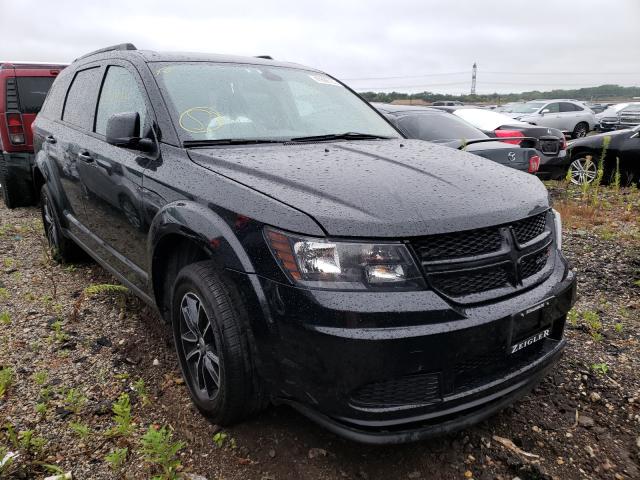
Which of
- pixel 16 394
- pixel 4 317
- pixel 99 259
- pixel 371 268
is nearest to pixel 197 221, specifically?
pixel 371 268

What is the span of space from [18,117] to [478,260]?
262 inches

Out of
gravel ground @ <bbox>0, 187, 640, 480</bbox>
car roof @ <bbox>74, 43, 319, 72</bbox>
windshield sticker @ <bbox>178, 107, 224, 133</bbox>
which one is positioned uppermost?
car roof @ <bbox>74, 43, 319, 72</bbox>

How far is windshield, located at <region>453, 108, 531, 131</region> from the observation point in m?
8.84

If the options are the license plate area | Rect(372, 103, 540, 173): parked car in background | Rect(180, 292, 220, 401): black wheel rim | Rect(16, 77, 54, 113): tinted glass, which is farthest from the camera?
Rect(16, 77, 54, 113): tinted glass

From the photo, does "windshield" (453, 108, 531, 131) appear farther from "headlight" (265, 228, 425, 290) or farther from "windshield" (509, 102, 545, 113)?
"windshield" (509, 102, 545, 113)

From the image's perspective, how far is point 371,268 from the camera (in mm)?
1834

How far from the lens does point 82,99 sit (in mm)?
3918

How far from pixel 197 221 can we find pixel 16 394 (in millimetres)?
1508

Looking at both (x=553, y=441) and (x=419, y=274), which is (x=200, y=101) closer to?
(x=419, y=274)

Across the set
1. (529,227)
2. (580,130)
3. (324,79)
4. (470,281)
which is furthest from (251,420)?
(580,130)

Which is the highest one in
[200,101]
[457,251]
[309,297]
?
[200,101]

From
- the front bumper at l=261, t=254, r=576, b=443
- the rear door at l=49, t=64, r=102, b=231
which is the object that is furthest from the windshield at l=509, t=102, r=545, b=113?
the front bumper at l=261, t=254, r=576, b=443

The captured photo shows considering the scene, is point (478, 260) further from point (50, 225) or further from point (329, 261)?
point (50, 225)

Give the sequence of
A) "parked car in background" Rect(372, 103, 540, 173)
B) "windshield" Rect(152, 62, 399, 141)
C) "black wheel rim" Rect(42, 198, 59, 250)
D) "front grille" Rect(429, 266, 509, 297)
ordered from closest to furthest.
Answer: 1. "front grille" Rect(429, 266, 509, 297)
2. "windshield" Rect(152, 62, 399, 141)
3. "black wheel rim" Rect(42, 198, 59, 250)
4. "parked car in background" Rect(372, 103, 540, 173)
